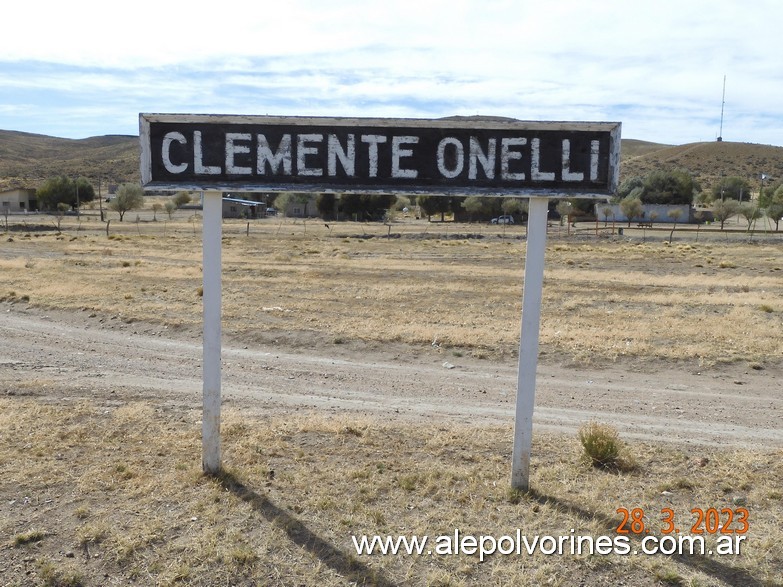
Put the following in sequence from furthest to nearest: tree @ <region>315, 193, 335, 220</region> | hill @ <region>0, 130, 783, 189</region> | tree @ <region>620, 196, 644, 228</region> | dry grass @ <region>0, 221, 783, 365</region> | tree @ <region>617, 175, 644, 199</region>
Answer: hill @ <region>0, 130, 783, 189</region> → tree @ <region>617, 175, 644, 199</region> → tree @ <region>315, 193, 335, 220</region> → tree @ <region>620, 196, 644, 228</region> → dry grass @ <region>0, 221, 783, 365</region>

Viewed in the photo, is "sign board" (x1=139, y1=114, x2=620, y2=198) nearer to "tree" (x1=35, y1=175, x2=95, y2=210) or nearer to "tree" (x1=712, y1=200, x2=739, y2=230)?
"tree" (x1=712, y1=200, x2=739, y2=230)

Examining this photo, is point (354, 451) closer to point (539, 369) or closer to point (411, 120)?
point (411, 120)

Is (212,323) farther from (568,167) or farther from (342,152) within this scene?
(568,167)

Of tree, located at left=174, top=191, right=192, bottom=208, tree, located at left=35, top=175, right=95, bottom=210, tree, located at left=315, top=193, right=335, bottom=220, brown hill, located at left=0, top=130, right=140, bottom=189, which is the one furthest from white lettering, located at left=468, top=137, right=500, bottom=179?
brown hill, located at left=0, top=130, right=140, bottom=189

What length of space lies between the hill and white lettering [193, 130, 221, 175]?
360ft

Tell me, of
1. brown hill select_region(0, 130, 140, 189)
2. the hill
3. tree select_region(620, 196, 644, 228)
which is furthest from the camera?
brown hill select_region(0, 130, 140, 189)

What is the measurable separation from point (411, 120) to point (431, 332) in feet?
27.9

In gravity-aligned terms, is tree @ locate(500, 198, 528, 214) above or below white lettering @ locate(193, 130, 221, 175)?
above

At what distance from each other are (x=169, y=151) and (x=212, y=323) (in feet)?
4.67

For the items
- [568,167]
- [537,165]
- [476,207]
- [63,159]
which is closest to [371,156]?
[537,165]

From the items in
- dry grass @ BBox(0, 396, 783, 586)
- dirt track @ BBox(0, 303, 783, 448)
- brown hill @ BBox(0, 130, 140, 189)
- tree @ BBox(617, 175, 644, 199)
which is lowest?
dirt track @ BBox(0, 303, 783, 448)

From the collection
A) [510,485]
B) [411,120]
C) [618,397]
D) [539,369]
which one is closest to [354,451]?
[510,485]

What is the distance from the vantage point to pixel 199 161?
5445 mm

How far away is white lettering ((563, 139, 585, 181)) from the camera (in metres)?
5.37
